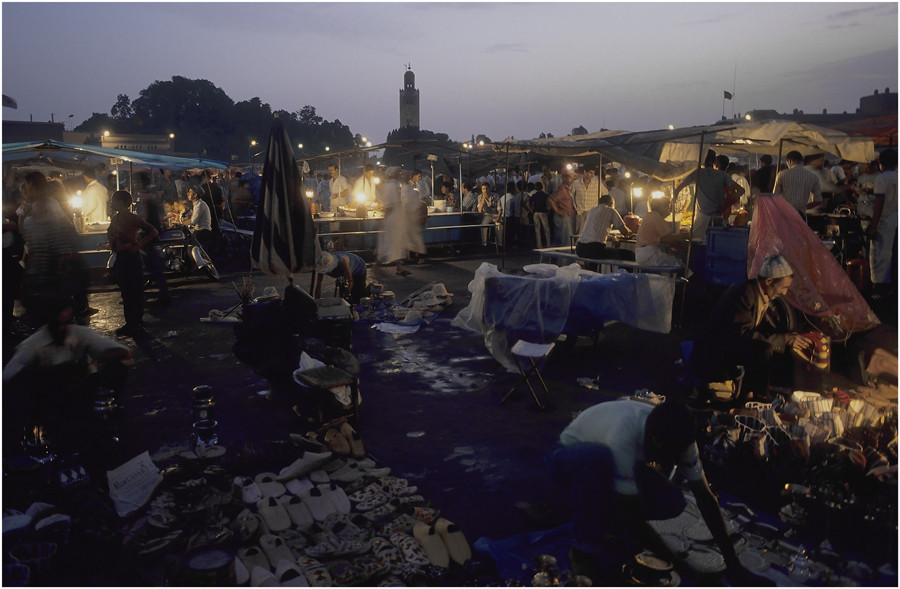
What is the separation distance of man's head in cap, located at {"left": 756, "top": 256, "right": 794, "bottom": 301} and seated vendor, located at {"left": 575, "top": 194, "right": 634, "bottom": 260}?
162 inches

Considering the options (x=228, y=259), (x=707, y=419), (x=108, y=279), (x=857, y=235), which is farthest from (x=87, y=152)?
(x=857, y=235)

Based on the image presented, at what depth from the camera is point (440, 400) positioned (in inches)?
274

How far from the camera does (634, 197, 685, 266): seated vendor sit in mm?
9727

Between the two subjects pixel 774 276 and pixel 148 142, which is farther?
pixel 148 142

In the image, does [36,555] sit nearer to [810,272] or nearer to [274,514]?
[274,514]

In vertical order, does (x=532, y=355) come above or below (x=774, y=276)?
below

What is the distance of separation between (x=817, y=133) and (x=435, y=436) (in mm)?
8129

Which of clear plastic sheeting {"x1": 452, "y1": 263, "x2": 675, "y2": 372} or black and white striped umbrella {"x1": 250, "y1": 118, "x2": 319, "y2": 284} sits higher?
black and white striped umbrella {"x1": 250, "y1": 118, "x2": 319, "y2": 284}

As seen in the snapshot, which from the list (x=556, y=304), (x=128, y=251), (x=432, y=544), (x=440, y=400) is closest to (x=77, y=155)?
(x=128, y=251)

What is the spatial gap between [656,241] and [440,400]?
4.71 meters

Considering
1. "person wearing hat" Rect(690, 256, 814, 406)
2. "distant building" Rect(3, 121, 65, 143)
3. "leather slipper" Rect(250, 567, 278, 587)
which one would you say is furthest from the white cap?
"distant building" Rect(3, 121, 65, 143)

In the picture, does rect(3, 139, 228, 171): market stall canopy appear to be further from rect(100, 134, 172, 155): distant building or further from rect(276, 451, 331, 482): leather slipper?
rect(100, 134, 172, 155): distant building

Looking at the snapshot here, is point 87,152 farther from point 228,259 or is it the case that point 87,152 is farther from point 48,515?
point 48,515

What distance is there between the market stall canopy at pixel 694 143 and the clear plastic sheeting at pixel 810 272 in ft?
5.35
